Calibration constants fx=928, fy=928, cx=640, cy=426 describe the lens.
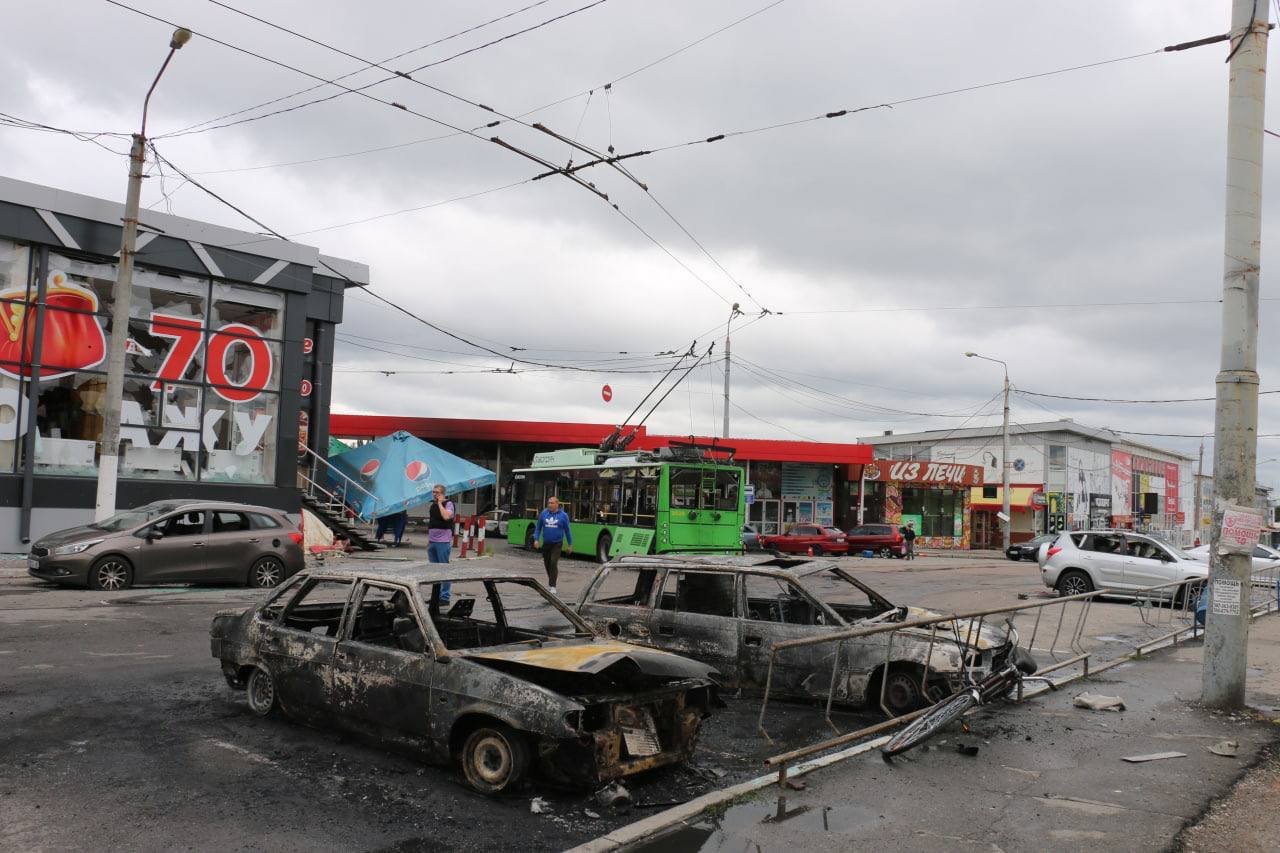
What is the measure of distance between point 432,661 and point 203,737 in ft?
6.34

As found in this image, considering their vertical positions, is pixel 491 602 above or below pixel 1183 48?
below

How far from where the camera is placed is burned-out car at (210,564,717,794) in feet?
17.4

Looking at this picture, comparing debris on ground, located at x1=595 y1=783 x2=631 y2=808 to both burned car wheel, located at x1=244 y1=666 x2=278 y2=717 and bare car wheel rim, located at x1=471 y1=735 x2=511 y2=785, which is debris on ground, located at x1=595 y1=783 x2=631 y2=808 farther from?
burned car wheel, located at x1=244 y1=666 x2=278 y2=717

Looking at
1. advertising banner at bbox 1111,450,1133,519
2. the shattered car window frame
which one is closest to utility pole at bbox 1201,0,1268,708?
the shattered car window frame

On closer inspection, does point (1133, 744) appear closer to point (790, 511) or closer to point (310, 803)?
point (310, 803)

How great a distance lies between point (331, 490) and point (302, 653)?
2457 centimetres

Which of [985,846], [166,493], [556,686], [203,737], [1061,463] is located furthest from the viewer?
[1061,463]

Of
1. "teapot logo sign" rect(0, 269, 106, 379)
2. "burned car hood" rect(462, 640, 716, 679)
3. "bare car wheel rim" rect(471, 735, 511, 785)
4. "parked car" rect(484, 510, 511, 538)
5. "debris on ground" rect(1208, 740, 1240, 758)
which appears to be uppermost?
"teapot logo sign" rect(0, 269, 106, 379)

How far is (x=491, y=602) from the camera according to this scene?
705 cm

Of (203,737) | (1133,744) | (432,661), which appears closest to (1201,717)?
(1133,744)

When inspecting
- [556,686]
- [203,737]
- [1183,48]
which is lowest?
[203,737]

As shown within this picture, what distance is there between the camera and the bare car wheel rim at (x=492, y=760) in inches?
209

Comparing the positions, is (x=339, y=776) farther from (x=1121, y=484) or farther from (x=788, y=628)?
(x=1121, y=484)

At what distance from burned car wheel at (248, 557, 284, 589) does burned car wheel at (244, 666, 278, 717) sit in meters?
9.13
